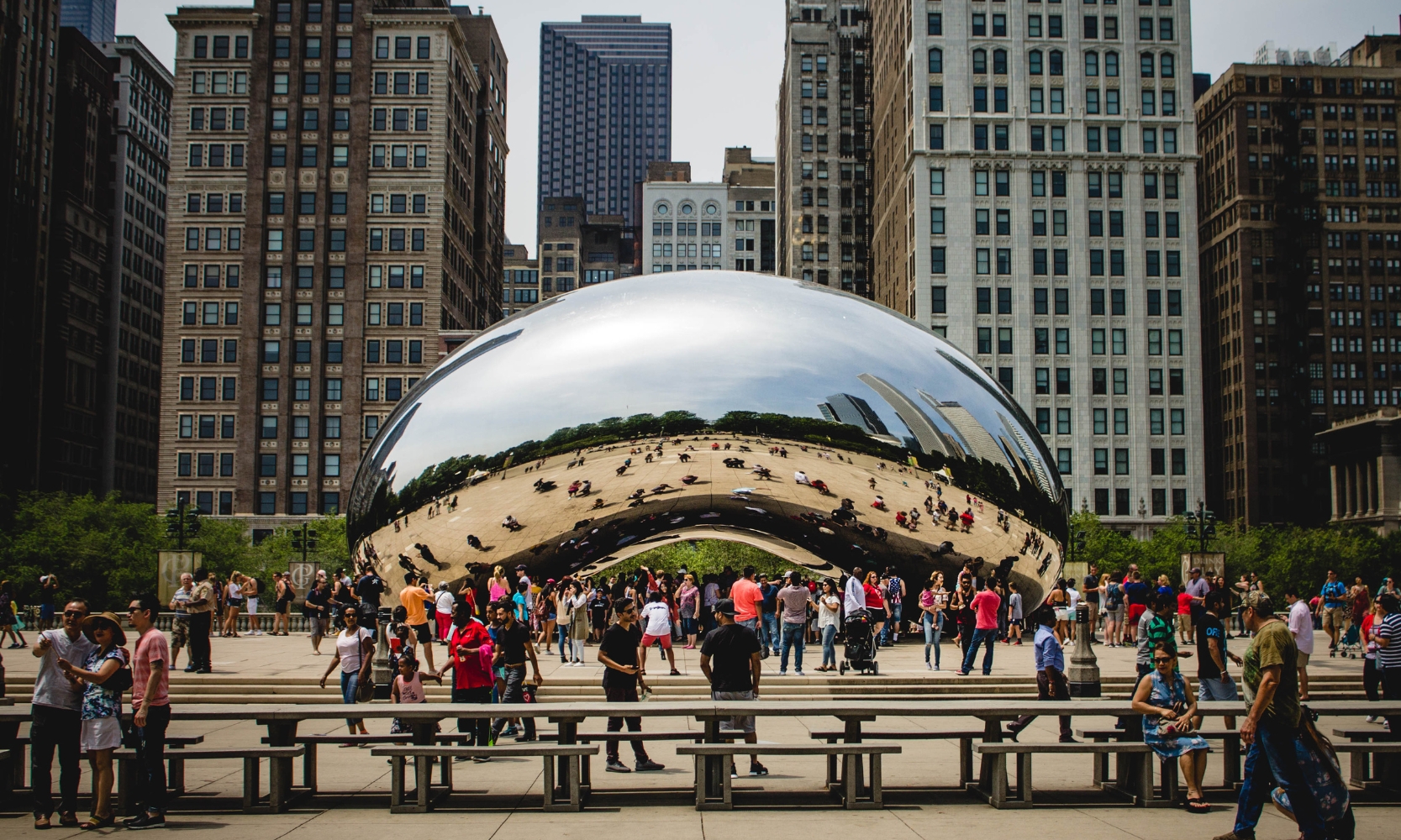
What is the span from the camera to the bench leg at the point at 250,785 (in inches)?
323

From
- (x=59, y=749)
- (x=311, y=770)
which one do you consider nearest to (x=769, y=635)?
(x=311, y=770)

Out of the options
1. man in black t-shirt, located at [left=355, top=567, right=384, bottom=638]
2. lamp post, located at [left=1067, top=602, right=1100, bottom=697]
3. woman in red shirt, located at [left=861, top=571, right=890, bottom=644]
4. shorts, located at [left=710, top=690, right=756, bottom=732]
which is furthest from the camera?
woman in red shirt, located at [left=861, top=571, right=890, bottom=644]

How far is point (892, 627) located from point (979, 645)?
5925 mm

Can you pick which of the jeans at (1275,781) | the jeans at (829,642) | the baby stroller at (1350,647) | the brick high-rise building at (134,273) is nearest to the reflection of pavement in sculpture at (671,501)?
the jeans at (1275,781)

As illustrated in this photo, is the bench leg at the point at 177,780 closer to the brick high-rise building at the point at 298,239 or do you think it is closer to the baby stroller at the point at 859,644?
the baby stroller at the point at 859,644

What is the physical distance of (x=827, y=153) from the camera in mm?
104938

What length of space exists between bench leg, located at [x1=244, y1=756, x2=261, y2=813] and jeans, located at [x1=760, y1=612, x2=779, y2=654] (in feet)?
35.7

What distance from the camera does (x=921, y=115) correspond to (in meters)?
71.1

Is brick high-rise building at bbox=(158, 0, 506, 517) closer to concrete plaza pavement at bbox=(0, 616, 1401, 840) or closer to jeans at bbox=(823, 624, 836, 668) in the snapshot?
jeans at bbox=(823, 624, 836, 668)

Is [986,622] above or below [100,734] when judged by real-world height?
above

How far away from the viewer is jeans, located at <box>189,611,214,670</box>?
53.2ft

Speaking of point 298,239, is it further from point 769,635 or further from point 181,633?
point 769,635

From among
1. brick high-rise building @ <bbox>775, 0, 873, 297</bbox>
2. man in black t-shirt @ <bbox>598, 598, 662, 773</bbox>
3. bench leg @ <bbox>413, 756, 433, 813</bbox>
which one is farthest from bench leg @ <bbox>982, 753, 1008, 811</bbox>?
brick high-rise building @ <bbox>775, 0, 873, 297</bbox>

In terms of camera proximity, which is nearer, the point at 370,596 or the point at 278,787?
the point at 278,787
